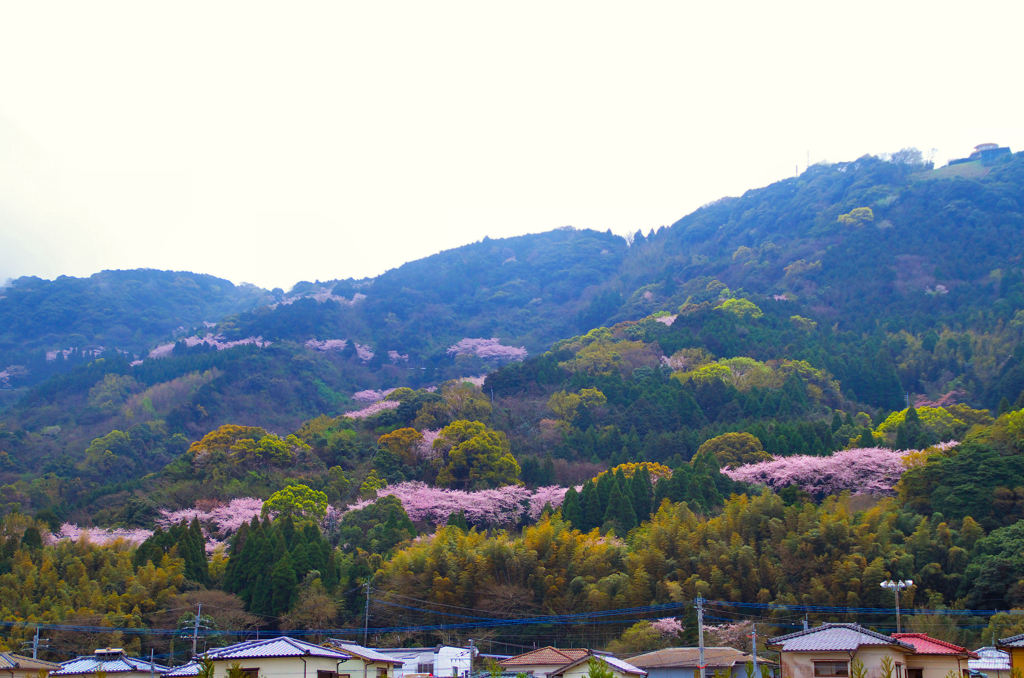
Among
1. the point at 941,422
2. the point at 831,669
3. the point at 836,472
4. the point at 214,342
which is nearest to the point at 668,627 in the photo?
the point at 831,669

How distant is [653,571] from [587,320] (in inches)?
2722

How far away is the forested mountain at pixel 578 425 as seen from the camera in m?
36.2

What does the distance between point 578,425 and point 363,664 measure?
35998mm

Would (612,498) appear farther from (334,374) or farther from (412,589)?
(334,374)

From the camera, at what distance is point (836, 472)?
4581 centimetres

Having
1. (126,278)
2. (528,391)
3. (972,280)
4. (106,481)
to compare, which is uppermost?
(126,278)

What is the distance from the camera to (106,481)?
63.4 meters

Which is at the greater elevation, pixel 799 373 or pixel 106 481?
pixel 799 373

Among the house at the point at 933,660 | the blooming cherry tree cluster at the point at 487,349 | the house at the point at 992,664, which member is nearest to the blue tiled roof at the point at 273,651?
the house at the point at 933,660

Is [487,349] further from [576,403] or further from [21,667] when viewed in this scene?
[21,667]

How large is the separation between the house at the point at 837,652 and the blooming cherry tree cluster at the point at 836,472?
2323 centimetres

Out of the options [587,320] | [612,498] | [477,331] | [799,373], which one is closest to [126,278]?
[477,331]

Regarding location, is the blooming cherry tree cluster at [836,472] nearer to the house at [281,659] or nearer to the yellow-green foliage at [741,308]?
the house at [281,659]

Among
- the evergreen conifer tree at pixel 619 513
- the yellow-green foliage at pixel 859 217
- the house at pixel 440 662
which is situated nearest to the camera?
the house at pixel 440 662
